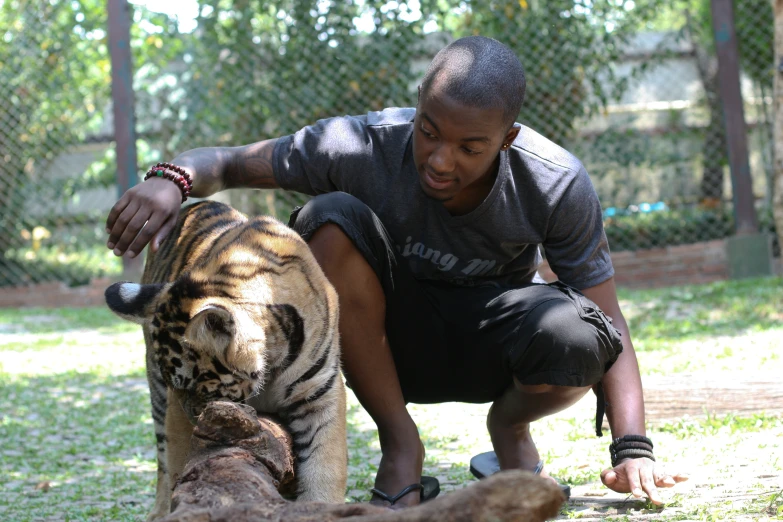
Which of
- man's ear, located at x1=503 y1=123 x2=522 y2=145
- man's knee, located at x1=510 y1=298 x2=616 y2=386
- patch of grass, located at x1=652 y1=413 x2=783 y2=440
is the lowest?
patch of grass, located at x1=652 y1=413 x2=783 y2=440

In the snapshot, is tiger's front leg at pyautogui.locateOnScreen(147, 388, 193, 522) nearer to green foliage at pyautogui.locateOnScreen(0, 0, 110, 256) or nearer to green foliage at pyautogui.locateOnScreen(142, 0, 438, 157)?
green foliage at pyautogui.locateOnScreen(142, 0, 438, 157)

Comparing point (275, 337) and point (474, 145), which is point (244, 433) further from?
point (474, 145)

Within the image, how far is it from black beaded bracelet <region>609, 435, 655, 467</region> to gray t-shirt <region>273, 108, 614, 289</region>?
0.59 metres

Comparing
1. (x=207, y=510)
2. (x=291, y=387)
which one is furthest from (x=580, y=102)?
(x=207, y=510)

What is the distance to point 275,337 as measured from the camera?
9.01 feet

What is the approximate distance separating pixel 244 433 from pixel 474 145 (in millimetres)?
1190

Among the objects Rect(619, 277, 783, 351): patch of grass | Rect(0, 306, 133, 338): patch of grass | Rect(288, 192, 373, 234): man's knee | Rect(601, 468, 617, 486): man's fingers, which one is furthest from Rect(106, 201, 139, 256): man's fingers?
Rect(0, 306, 133, 338): patch of grass

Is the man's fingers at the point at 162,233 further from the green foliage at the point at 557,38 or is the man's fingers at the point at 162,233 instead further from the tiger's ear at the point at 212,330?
the green foliage at the point at 557,38

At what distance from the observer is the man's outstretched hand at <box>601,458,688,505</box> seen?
2.61 m

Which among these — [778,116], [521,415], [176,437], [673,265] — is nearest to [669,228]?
[673,265]

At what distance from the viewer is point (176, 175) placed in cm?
299

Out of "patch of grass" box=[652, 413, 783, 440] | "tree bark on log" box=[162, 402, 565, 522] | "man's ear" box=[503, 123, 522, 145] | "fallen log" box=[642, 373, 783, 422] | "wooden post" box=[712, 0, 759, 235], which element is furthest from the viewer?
"wooden post" box=[712, 0, 759, 235]

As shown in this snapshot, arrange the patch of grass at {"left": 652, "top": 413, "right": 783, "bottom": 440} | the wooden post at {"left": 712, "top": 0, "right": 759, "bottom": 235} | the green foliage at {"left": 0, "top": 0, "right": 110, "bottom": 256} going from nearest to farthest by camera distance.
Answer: the patch of grass at {"left": 652, "top": 413, "right": 783, "bottom": 440}, the wooden post at {"left": 712, "top": 0, "right": 759, "bottom": 235}, the green foliage at {"left": 0, "top": 0, "right": 110, "bottom": 256}

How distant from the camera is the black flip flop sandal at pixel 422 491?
294 centimetres
